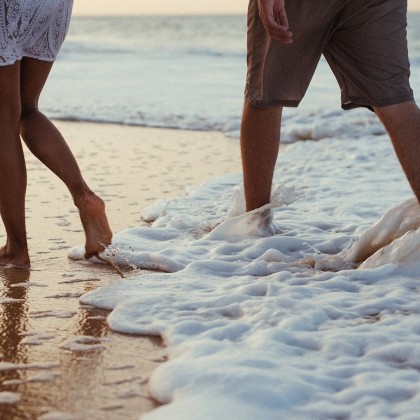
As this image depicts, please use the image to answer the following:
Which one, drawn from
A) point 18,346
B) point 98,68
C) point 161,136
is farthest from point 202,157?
point 98,68

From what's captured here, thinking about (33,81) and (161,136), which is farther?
(161,136)

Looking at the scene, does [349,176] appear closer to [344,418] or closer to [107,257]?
[107,257]

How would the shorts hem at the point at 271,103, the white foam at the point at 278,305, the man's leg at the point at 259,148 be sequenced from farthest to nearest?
the man's leg at the point at 259,148, the shorts hem at the point at 271,103, the white foam at the point at 278,305

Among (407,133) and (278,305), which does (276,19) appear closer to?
(407,133)

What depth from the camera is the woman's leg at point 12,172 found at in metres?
3.38

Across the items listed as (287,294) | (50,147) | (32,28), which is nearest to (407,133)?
(287,294)

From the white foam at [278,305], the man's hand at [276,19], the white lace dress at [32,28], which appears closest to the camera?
the white foam at [278,305]

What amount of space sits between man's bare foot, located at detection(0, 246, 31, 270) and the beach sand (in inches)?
1.8

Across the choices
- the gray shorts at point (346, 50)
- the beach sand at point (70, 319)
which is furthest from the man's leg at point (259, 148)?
the beach sand at point (70, 319)

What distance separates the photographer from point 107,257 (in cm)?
359

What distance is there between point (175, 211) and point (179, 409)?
8.67ft

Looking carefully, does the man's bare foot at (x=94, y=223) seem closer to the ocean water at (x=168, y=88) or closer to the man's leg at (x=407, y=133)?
the man's leg at (x=407, y=133)

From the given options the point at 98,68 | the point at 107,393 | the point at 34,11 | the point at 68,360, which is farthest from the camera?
the point at 98,68

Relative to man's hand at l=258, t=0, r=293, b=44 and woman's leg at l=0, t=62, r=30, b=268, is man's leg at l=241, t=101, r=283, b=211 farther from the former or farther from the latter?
woman's leg at l=0, t=62, r=30, b=268
